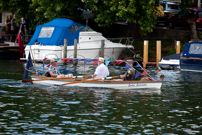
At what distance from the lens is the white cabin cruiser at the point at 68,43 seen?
38.6 meters

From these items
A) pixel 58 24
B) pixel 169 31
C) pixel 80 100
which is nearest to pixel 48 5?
pixel 58 24

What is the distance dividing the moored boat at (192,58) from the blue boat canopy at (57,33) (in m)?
11.3

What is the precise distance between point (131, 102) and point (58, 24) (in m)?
21.9

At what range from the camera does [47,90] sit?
22.4 m

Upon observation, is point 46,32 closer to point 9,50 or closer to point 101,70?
point 9,50

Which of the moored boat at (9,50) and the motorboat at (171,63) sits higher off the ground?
the moored boat at (9,50)

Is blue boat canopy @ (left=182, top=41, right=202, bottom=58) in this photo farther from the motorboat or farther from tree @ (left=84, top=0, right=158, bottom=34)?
tree @ (left=84, top=0, right=158, bottom=34)

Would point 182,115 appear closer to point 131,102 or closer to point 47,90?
point 131,102

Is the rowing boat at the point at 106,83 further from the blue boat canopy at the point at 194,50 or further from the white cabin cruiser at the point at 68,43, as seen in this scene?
the white cabin cruiser at the point at 68,43

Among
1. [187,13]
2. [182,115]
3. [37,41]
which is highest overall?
[187,13]

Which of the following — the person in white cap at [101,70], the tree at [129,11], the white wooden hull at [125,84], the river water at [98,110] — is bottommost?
Answer: the river water at [98,110]

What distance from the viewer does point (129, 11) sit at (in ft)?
123

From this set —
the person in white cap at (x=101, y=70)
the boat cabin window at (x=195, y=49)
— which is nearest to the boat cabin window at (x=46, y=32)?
the boat cabin window at (x=195, y=49)

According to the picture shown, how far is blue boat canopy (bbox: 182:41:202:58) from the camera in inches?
1249
